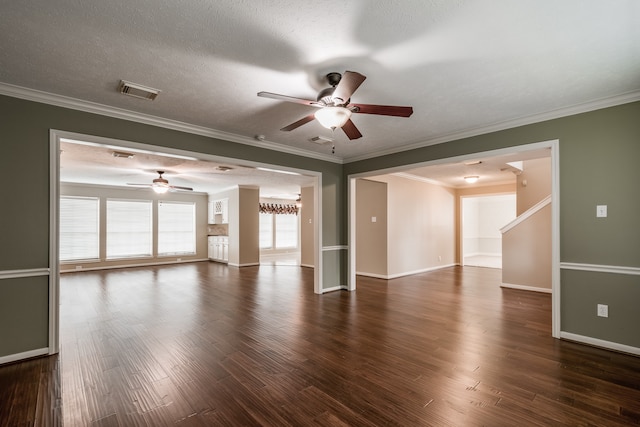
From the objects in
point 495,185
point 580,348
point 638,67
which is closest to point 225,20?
point 638,67

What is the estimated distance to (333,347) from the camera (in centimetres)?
316

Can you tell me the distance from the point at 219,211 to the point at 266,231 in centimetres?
237

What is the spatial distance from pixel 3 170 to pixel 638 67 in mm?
5820

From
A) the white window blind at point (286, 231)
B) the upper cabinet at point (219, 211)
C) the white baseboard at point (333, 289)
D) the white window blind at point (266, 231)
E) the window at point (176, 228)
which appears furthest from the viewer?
the white window blind at point (286, 231)

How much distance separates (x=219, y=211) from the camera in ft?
34.1

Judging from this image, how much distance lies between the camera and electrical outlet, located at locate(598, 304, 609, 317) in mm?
3198

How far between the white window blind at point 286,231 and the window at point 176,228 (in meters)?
3.34

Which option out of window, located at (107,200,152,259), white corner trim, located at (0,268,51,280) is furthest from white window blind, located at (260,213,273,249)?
white corner trim, located at (0,268,51,280)

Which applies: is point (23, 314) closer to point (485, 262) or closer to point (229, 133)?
point (229, 133)

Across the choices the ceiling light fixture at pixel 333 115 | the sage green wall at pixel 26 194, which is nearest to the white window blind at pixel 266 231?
the sage green wall at pixel 26 194

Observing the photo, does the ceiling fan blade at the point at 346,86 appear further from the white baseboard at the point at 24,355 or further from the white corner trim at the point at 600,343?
the white baseboard at the point at 24,355

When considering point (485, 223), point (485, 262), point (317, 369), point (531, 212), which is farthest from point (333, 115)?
point (485, 223)

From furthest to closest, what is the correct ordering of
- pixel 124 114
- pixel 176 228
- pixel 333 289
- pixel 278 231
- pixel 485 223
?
pixel 485 223
pixel 278 231
pixel 176 228
pixel 333 289
pixel 124 114

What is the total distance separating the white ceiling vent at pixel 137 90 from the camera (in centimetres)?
284
